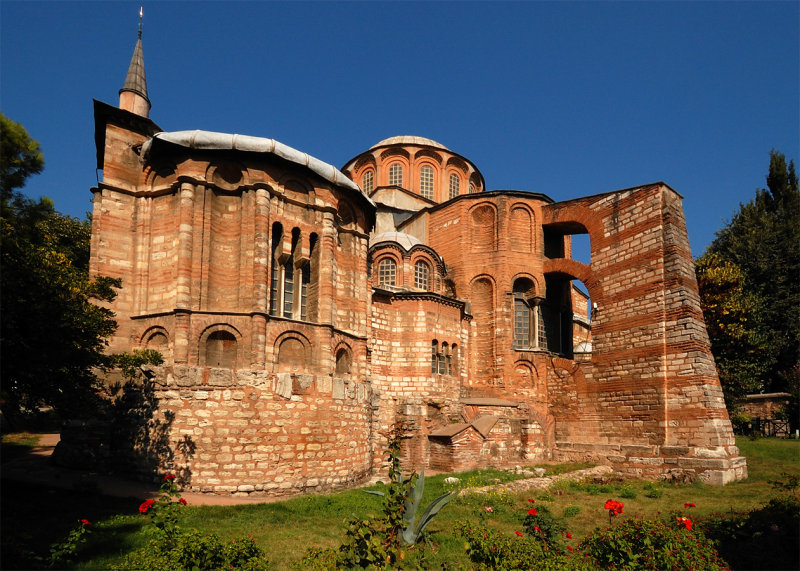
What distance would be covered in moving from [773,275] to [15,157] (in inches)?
1280

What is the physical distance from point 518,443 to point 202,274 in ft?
44.7

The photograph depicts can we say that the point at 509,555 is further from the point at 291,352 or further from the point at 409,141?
the point at 409,141

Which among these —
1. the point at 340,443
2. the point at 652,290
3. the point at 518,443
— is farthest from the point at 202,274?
the point at 652,290

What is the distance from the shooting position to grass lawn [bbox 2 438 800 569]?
8820mm

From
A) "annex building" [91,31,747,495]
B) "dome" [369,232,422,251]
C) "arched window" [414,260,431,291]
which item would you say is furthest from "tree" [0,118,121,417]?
"dome" [369,232,422,251]

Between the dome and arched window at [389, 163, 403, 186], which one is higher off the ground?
arched window at [389, 163, 403, 186]

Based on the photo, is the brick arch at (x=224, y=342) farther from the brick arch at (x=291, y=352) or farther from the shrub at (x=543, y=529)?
the shrub at (x=543, y=529)

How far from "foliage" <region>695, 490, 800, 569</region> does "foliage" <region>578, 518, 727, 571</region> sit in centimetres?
67

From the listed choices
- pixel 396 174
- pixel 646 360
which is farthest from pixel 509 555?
pixel 396 174

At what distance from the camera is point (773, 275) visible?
28.3 m

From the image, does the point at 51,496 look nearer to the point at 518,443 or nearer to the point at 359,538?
the point at 359,538

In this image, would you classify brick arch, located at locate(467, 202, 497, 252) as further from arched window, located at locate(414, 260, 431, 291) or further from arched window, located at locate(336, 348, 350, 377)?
arched window, located at locate(336, 348, 350, 377)

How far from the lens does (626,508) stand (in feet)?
45.6

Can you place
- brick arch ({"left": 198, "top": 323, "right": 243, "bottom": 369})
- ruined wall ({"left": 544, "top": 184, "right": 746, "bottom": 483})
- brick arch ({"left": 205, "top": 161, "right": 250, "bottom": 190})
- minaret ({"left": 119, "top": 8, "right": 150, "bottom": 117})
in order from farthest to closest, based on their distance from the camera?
1. minaret ({"left": 119, "top": 8, "right": 150, "bottom": 117})
2. ruined wall ({"left": 544, "top": 184, "right": 746, "bottom": 483})
3. brick arch ({"left": 205, "top": 161, "right": 250, "bottom": 190})
4. brick arch ({"left": 198, "top": 323, "right": 243, "bottom": 369})
